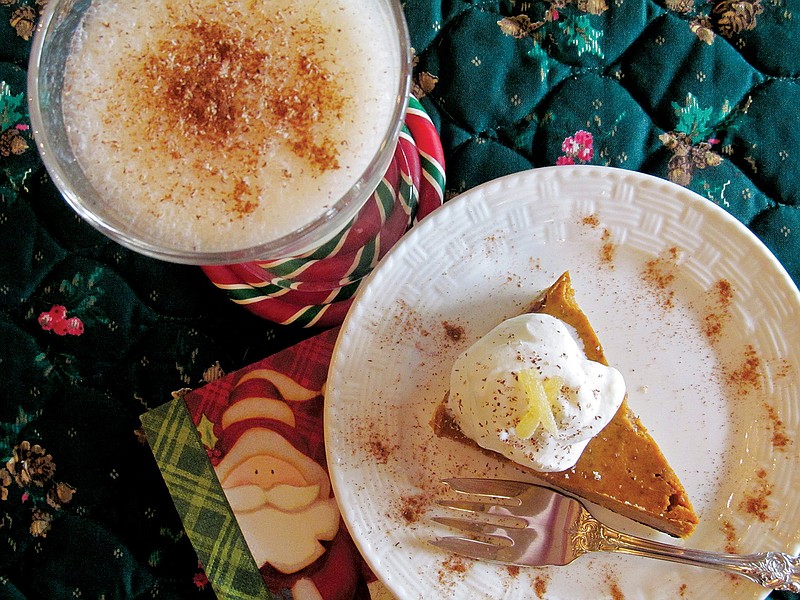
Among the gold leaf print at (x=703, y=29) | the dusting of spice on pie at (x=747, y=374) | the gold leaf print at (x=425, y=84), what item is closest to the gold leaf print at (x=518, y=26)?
the gold leaf print at (x=425, y=84)

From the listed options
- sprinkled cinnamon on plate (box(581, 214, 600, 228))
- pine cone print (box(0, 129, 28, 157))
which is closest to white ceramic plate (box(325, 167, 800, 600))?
sprinkled cinnamon on plate (box(581, 214, 600, 228))

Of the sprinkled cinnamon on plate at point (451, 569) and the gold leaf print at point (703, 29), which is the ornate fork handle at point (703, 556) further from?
the gold leaf print at point (703, 29)

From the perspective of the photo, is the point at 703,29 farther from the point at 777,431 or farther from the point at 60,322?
the point at 60,322

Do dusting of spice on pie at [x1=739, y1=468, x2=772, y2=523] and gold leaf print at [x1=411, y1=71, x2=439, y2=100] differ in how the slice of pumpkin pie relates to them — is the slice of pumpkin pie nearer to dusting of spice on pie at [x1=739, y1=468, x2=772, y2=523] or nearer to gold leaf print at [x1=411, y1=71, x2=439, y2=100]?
dusting of spice on pie at [x1=739, y1=468, x2=772, y2=523]

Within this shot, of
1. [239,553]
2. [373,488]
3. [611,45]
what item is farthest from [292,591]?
[611,45]

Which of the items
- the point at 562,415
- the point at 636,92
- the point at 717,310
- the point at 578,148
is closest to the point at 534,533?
the point at 562,415

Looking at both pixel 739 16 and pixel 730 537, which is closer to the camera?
pixel 730 537
